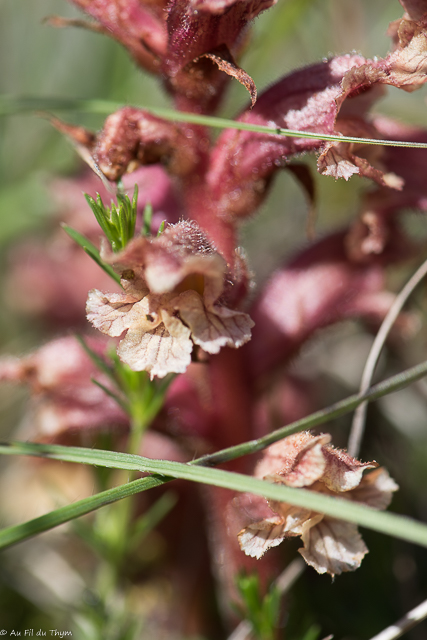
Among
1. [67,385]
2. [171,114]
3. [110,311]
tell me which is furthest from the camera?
[67,385]

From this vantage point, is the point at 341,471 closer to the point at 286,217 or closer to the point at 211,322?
the point at 211,322

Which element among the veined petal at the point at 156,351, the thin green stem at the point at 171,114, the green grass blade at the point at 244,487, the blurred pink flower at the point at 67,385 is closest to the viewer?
the green grass blade at the point at 244,487

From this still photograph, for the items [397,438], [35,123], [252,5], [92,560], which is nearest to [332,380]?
[397,438]

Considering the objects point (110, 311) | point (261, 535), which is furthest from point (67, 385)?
point (261, 535)

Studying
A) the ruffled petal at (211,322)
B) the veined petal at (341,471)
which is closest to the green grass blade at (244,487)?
the veined petal at (341,471)

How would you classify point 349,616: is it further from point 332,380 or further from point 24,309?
point 24,309

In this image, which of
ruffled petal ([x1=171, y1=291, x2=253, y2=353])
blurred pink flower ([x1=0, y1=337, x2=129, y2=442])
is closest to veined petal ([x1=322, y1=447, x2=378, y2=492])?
ruffled petal ([x1=171, y1=291, x2=253, y2=353])

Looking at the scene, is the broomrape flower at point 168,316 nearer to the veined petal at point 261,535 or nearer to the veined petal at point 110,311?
the veined petal at point 110,311
